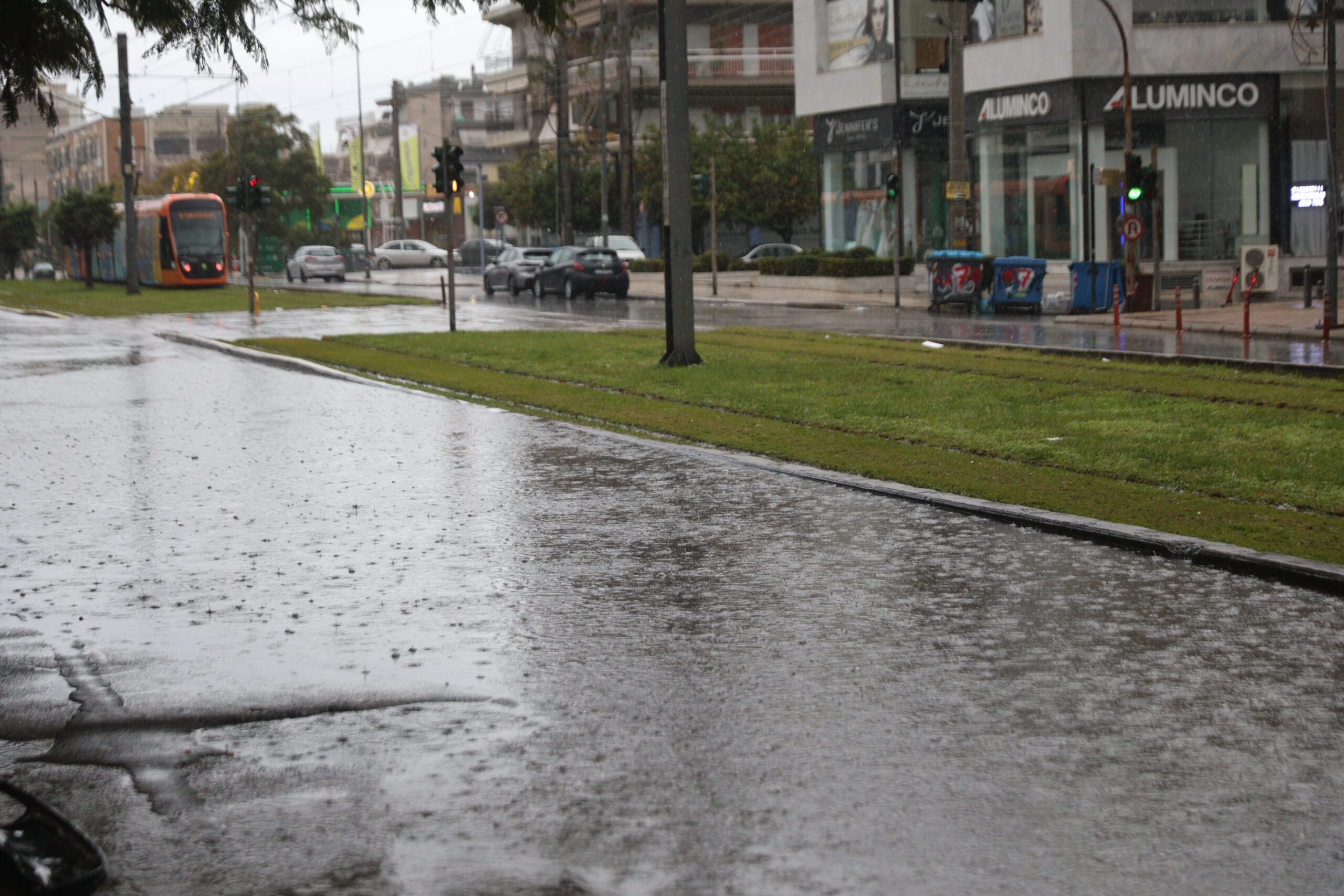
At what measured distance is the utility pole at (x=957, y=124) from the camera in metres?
32.4

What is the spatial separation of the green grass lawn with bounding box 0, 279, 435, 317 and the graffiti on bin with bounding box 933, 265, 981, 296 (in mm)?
14034

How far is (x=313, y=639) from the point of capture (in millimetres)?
6941

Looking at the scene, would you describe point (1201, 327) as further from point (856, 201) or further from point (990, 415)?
point (856, 201)

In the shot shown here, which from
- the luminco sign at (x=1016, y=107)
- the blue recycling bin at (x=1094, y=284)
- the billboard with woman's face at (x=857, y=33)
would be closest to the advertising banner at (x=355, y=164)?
the billboard with woman's face at (x=857, y=33)

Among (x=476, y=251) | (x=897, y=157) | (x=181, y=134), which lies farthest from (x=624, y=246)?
(x=181, y=134)

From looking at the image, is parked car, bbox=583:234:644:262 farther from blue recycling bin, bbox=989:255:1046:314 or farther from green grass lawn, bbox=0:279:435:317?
blue recycling bin, bbox=989:255:1046:314

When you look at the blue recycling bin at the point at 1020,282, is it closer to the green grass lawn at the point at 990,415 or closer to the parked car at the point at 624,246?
the green grass lawn at the point at 990,415

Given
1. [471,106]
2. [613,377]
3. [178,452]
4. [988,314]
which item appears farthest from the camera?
[471,106]

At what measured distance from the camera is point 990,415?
14.7 meters

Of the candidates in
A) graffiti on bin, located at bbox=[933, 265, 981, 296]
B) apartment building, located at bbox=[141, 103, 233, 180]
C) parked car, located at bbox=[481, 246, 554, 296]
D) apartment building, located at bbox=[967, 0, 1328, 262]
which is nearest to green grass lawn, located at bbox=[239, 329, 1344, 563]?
graffiti on bin, located at bbox=[933, 265, 981, 296]

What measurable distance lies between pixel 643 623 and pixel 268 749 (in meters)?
2.17

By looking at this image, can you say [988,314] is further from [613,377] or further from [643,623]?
[643,623]

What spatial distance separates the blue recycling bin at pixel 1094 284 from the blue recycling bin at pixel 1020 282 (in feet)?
5.89

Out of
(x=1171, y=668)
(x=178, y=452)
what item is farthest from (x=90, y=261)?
(x=1171, y=668)
